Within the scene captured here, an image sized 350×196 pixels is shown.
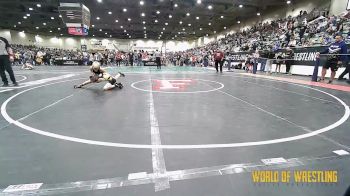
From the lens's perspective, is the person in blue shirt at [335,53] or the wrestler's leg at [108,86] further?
the person in blue shirt at [335,53]

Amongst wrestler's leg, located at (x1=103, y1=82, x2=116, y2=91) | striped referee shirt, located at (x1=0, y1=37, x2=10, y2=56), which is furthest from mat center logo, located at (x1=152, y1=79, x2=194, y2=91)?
striped referee shirt, located at (x1=0, y1=37, x2=10, y2=56)

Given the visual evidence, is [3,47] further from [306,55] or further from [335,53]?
[306,55]

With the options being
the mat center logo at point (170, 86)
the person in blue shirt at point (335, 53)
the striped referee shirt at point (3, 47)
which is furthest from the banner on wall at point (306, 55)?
the striped referee shirt at point (3, 47)

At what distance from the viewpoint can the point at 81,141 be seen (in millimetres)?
2846

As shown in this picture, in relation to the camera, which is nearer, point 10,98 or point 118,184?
point 118,184

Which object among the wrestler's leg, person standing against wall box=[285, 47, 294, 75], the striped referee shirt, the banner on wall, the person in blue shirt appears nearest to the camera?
→ the wrestler's leg

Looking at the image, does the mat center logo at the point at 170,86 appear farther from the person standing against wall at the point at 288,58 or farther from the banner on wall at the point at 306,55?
the person standing against wall at the point at 288,58

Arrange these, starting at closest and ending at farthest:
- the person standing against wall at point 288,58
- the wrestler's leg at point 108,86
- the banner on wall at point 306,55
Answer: the wrestler's leg at point 108,86 → the banner on wall at point 306,55 → the person standing against wall at point 288,58

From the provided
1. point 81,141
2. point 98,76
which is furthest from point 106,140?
point 98,76

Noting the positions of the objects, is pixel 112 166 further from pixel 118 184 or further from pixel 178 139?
pixel 178 139

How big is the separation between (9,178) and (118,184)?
102 centimetres

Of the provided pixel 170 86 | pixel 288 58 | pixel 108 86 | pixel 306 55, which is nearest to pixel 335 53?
pixel 306 55

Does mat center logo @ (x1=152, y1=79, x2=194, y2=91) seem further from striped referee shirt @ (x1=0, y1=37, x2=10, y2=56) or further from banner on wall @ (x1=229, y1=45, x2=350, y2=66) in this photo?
banner on wall @ (x1=229, y1=45, x2=350, y2=66)

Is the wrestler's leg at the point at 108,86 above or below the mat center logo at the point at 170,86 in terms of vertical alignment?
above
